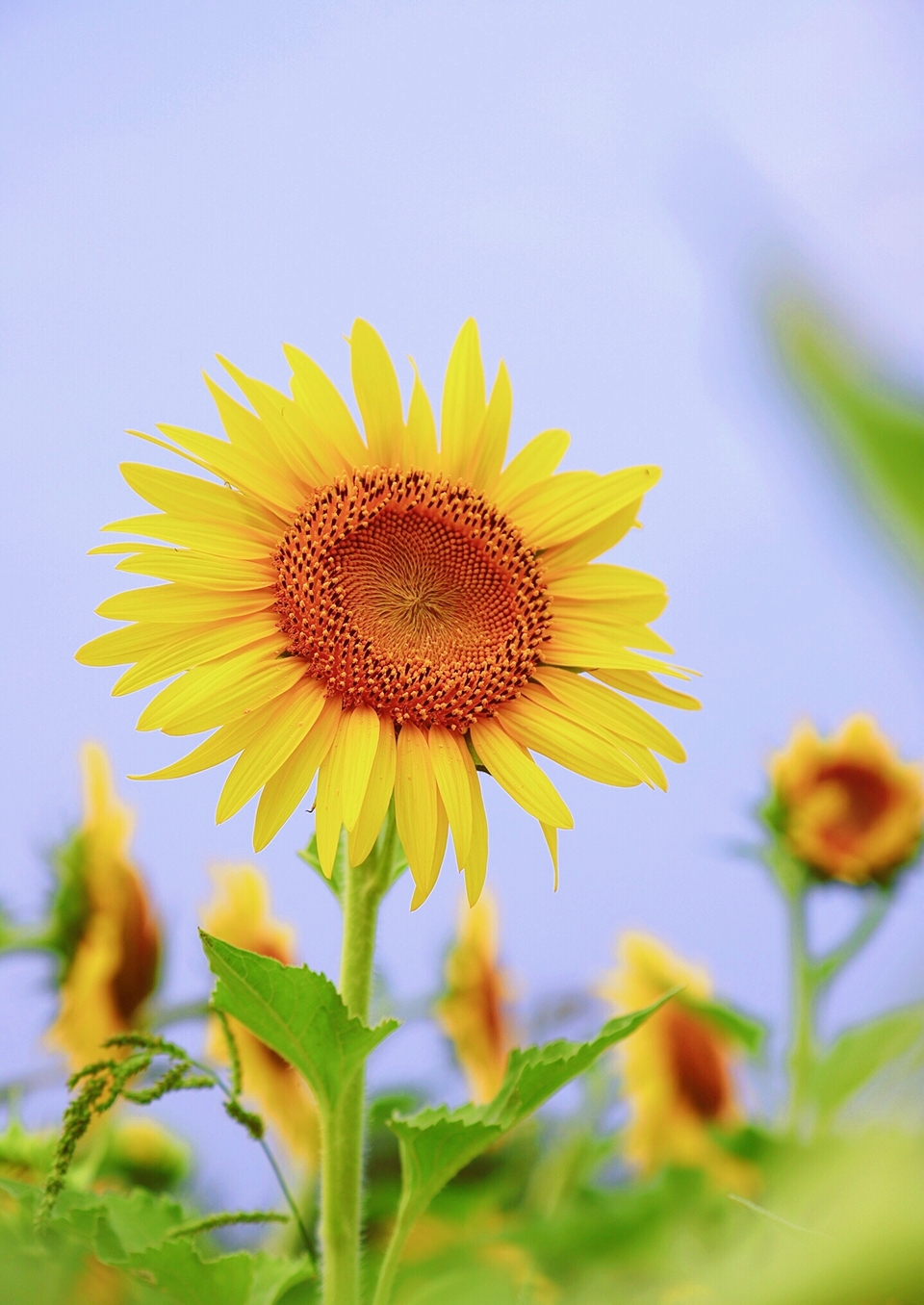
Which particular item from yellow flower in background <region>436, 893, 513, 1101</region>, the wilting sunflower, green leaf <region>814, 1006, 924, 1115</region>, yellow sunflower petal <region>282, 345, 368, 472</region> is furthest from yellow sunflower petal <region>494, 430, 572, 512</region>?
yellow flower in background <region>436, 893, 513, 1101</region>

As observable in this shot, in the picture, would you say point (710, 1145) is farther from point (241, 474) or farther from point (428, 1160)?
point (241, 474)

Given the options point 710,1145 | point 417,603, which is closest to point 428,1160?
point 417,603

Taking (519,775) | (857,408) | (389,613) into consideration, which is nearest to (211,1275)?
(519,775)

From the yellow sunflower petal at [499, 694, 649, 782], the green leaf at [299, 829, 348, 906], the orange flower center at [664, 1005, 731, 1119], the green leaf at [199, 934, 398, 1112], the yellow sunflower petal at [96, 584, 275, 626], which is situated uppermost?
the yellow sunflower petal at [96, 584, 275, 626]

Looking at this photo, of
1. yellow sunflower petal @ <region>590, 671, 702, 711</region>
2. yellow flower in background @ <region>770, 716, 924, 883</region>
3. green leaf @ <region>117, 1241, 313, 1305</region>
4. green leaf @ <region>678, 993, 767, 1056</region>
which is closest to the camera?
green leaf @ <region>117, 1241, 313, 1305</region>

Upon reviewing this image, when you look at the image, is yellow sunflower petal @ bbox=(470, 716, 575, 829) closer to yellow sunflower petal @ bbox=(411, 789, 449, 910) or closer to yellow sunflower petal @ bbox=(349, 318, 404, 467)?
yellow sunflower petal @ bbox=(411, 789, 449, 910)

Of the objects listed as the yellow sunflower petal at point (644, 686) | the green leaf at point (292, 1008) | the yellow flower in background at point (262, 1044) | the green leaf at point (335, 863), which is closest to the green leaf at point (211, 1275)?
the green leaf at point (292, 1008)

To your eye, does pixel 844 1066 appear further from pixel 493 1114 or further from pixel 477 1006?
pixel 493 1114
